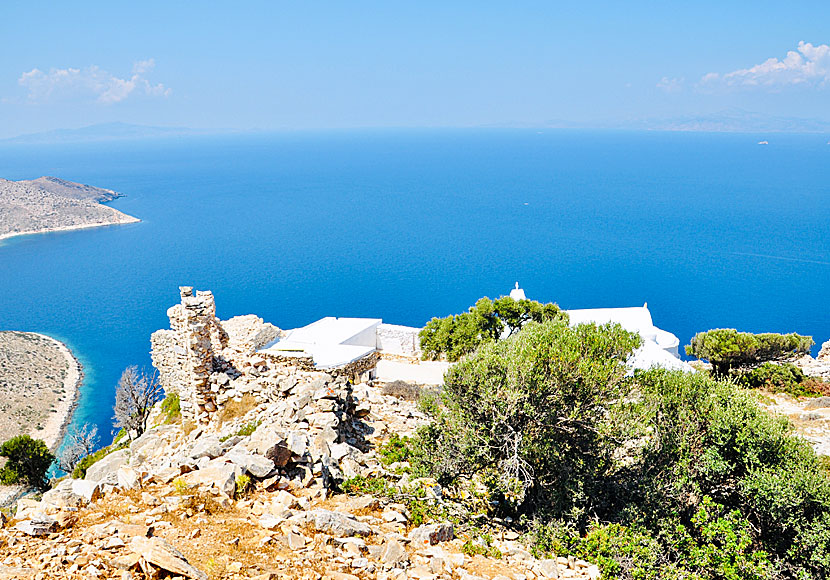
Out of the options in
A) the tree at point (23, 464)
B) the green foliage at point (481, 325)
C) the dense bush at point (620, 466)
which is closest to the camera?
the dense bush at point (620, 466)

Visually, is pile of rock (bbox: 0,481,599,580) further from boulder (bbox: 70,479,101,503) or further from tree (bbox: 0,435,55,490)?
tree (bbox: 0,435,55,490)

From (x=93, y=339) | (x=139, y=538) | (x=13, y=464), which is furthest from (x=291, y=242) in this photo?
(x=139, y=538)

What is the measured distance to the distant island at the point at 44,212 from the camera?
441 feet

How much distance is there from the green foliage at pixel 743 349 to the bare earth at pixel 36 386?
41.4m

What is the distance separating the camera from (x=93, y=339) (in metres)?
70.2

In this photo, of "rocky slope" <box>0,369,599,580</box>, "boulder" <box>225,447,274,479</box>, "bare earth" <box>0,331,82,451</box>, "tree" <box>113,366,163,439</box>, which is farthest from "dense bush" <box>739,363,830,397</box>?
"bare earth" <box>0,331,82,451</box>

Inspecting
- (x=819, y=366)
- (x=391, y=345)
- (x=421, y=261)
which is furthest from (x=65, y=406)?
(x=421, y=261)

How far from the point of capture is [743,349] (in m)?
27.1

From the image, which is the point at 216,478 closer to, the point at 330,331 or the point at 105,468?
the point at 105,468

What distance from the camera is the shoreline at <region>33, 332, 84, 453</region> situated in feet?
139

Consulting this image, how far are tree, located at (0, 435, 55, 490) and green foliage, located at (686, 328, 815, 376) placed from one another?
32136mm

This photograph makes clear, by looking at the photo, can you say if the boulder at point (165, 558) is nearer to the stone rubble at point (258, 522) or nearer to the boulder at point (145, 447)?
the stone rubble at point (258, 522)

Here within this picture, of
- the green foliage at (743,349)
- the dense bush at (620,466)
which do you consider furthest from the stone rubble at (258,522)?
the green foliage at (743,349)

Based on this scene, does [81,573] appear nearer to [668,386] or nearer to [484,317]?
[668,386]
